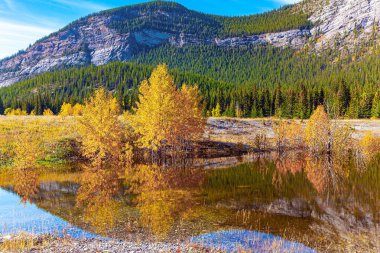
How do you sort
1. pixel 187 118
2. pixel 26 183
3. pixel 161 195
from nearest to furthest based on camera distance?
1. pixel 161 195
2. pixel 26 183
3. pixel 187 118

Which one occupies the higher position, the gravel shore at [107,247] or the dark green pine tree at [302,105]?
the dark green pine tree at [302,105]

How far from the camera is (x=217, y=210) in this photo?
2661 centimetres

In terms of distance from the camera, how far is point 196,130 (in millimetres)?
60156

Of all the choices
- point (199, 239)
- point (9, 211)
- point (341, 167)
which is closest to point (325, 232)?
point (199, 239)

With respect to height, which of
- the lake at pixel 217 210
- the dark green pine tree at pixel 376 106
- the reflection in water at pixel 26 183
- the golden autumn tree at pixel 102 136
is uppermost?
the dark green pine tree at pixel 376 106

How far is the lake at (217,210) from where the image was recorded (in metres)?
20.2

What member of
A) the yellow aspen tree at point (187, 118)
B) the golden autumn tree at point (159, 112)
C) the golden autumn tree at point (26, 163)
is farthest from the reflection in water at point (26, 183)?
the yellow aspen tree at point (187, 118)

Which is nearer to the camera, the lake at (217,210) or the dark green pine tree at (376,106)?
the lake at (217,210)

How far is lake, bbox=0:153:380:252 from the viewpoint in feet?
66.4

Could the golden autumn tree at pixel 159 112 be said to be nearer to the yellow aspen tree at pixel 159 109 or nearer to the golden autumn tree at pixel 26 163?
the yellow aspen tree at pixel 159 109

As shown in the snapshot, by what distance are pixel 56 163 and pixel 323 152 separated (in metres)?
52.5

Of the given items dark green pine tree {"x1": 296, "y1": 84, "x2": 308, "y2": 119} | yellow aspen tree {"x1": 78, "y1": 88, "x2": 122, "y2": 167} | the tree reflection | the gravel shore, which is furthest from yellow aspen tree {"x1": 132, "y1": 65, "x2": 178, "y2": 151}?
dark green pine tree {"x1": 296, "y1": 84, "x2": 308, "y2": 119}

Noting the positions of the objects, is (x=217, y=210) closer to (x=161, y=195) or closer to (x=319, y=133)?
(x=161, y=195)

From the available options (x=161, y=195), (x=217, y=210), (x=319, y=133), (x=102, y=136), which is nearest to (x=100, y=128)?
(x=102, y=136)
